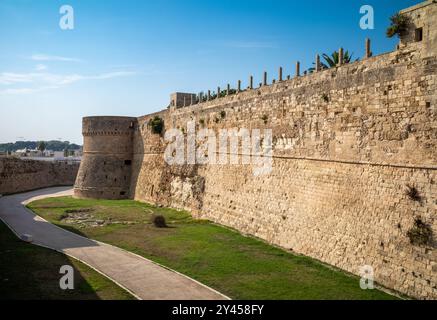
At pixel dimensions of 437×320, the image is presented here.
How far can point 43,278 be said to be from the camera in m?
11.0

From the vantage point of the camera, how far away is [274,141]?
16.1 m

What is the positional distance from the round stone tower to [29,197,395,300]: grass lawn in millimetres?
7068

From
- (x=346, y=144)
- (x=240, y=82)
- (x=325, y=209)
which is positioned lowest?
(x=325, y=209)

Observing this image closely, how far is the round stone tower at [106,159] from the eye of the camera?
30.3 metres

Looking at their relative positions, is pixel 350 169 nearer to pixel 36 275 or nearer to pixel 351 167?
pixel 351 167

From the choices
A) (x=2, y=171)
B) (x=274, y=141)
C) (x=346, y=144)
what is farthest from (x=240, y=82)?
(x=2, y=171)

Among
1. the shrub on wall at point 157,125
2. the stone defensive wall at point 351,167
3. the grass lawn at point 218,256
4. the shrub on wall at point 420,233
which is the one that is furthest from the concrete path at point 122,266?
the shrub on wall at point 157,125

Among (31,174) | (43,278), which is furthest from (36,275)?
(31,174)

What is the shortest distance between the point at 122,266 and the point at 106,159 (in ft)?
64.3

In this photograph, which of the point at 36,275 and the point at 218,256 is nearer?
the point at 36,275

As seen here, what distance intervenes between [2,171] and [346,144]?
93.7ft

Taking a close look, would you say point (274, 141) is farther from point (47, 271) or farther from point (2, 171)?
point (2, 171)

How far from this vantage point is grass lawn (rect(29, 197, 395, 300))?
33.6 feet
